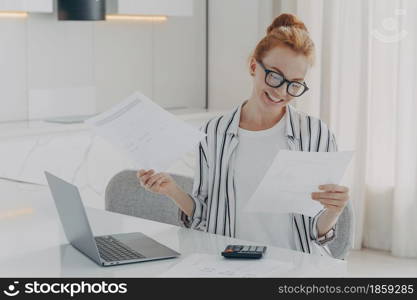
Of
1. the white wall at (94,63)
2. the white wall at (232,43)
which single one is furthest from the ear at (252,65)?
the white wall at (232,43)

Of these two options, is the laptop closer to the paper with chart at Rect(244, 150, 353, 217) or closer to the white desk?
the white desk

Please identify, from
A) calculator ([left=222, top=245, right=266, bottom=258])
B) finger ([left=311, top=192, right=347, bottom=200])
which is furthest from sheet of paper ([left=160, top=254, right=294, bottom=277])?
finger ([left=311, top=192, right=347, bottom=200])

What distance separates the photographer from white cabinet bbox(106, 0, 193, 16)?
4.54 meters

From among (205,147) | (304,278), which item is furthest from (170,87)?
(304,278)

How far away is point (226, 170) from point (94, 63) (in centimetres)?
243

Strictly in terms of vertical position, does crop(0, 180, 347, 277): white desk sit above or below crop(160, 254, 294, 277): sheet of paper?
below

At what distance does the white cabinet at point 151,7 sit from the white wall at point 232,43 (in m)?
0.38

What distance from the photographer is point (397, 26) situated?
15.0ft

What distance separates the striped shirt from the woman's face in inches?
4.0

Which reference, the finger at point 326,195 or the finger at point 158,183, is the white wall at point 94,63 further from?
the finger at point 326,195

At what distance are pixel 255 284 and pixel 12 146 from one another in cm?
238

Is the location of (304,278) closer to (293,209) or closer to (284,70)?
(293,209)

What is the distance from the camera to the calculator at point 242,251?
1833 millimetres

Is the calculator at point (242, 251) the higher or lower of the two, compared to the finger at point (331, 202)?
lower
